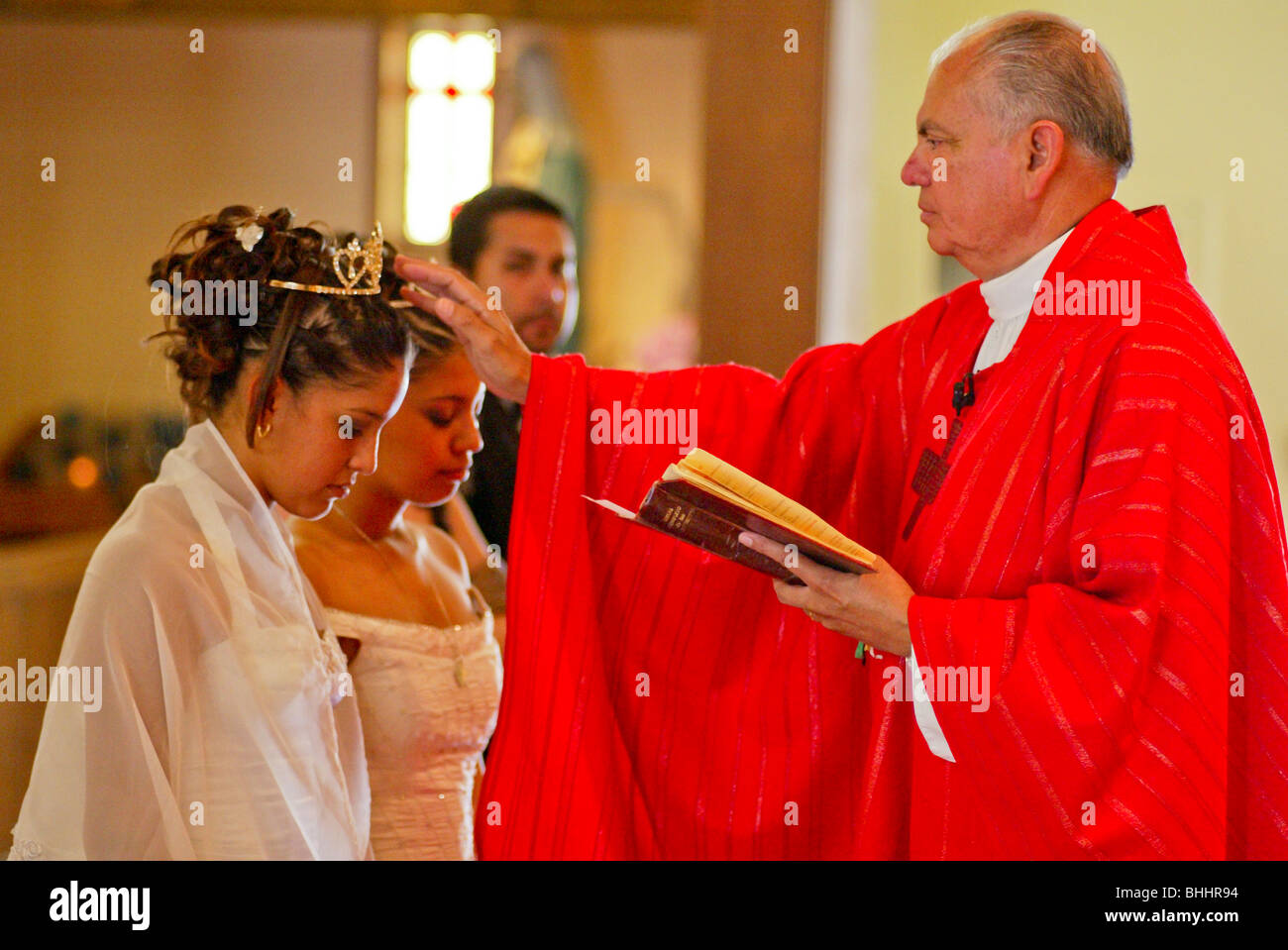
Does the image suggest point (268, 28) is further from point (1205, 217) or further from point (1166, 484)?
point (1166, 484)

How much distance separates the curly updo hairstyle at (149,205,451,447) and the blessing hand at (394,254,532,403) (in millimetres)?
88

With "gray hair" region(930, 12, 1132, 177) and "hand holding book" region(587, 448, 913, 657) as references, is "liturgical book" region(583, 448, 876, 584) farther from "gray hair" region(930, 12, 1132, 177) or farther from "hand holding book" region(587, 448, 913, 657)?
"gray hair" region(930, 12, 1132, 177)

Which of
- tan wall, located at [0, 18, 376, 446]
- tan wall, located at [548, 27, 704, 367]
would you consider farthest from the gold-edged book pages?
tan wall, located at [548, 27, 704, 367]

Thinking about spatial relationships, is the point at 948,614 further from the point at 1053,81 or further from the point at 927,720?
the point at 1053,81

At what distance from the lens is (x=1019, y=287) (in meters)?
2.22

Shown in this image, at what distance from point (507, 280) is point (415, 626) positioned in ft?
3.27

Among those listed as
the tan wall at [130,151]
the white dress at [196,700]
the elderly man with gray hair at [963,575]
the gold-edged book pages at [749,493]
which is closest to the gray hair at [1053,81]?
the elderly man with gray hair at [963,575]

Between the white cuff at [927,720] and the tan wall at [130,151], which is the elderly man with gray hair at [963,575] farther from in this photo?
the tan wall at [130,151]

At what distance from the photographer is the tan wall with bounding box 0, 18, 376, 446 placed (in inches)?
313

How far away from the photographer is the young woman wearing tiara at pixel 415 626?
228 centimetres

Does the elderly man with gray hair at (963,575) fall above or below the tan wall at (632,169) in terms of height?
below

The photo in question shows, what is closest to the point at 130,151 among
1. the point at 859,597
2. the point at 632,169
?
the point at 632,169

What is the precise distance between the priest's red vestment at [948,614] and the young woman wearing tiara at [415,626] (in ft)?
0.40

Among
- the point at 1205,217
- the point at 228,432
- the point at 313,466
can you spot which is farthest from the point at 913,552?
the point at 1205,217
